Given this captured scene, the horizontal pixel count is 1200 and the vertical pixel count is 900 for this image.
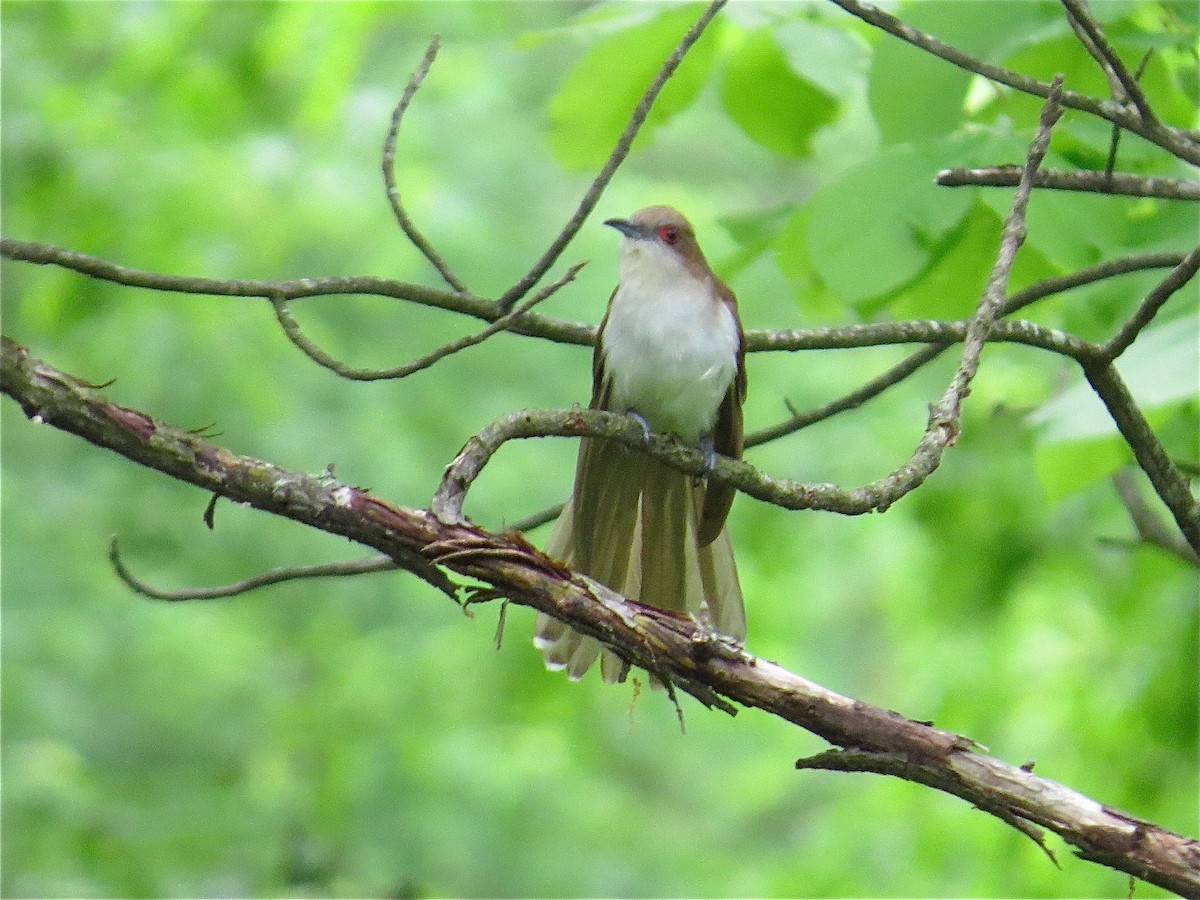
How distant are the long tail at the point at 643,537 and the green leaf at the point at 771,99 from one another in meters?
0.98

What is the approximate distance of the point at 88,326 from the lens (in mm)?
8758

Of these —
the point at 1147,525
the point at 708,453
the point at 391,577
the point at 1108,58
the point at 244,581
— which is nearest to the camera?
the point at 1108,58

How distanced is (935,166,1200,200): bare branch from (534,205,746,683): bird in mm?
915

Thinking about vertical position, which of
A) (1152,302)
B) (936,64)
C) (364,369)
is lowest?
(364,369)

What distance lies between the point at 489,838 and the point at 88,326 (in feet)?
14.2

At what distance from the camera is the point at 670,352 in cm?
362

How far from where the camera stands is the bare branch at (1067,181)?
274 centimetres

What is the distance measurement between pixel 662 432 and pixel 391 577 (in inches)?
238

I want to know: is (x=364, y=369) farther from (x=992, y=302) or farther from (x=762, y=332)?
(x=992, y=302)

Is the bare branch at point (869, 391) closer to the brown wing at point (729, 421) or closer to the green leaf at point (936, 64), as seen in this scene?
the brown wing at point (729, 421)

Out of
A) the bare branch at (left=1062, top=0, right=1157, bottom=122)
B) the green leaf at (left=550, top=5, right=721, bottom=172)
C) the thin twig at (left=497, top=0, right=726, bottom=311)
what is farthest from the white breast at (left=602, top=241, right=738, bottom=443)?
the bare branch at (left=1062, top=0, right=1157, bottom=122)

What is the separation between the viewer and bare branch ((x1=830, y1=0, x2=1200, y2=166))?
2.65 m

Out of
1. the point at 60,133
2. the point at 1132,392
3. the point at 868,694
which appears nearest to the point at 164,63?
the point at 60,133

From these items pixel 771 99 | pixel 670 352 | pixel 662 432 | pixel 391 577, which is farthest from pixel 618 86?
pixel 391 577
